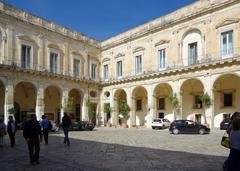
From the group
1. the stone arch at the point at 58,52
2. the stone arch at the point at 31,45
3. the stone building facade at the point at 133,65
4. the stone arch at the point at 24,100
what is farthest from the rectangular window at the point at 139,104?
the stone arch at the point at 31,45

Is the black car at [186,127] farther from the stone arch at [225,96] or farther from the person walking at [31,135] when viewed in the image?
the person walking at [31,135]

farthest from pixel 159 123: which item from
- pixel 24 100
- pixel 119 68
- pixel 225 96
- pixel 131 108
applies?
pixel 24 100

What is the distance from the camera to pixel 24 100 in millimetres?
31234

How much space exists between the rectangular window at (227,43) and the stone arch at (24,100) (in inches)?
757

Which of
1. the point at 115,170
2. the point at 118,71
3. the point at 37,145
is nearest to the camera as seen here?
the point at 115,170

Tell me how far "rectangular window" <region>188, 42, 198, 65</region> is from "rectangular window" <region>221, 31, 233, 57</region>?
9.53ft

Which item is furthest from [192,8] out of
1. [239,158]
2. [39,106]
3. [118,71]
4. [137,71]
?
[239,158]

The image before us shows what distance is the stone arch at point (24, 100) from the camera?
30562mm

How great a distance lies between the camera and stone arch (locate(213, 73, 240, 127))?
2569 centimetres

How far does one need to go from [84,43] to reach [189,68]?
13.8 meters

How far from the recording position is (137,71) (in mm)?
32750

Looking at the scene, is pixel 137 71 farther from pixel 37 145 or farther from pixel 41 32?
pixel 37 145

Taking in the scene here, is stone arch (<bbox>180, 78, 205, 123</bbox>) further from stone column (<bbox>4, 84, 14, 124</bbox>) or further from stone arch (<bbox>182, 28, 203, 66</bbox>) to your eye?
stone column (<bbox>4, 84, 14, 124</bbox>)

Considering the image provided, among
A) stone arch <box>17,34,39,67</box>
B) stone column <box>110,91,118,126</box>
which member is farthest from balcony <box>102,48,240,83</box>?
stone arch <box>17,34,39,67</box>
